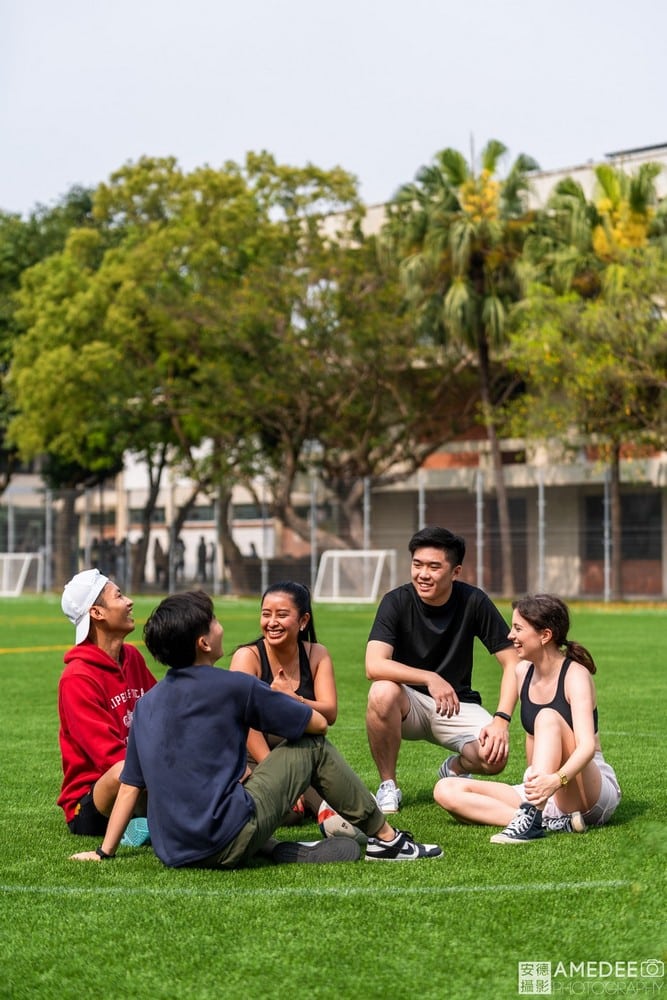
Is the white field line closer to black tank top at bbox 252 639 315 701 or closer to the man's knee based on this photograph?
black tank top at bbox 252 639 315 701

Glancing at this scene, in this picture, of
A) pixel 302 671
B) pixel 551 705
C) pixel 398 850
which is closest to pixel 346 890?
pixel 398 850

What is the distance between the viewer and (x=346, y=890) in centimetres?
520

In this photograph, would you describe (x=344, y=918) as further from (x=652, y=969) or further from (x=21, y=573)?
(x=21, y=573)

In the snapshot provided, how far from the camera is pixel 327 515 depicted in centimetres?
3772

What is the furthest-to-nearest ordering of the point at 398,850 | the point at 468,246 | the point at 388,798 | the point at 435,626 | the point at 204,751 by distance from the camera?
the point at 468,246
the point at 435,626
the point at 388,798
the point at 398,850
the point at 204,751

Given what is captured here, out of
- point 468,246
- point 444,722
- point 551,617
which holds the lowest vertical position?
point 444,722

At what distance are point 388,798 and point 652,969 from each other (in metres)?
2.99

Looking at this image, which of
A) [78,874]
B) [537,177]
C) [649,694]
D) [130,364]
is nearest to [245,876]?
[78,874]

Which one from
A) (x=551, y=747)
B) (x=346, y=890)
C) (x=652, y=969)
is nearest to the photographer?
(x=652, y=969)

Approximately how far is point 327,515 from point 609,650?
63.8 ft

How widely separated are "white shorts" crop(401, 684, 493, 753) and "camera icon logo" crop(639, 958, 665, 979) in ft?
9.99

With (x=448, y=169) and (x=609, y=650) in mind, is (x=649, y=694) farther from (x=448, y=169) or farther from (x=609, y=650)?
(x=448, y=169)

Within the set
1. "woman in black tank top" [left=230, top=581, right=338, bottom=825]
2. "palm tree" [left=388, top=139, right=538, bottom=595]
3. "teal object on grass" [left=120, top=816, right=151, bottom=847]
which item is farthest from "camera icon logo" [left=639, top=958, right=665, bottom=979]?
"palm tree" [left=388, top=139, right=538, bottom=595]

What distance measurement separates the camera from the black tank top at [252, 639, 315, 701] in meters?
6.76
